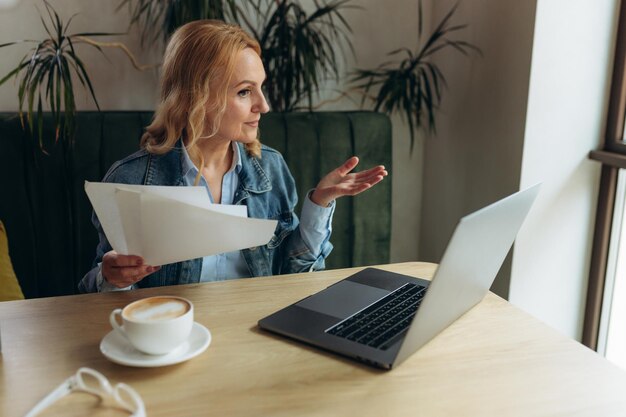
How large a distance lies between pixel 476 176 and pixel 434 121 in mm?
368

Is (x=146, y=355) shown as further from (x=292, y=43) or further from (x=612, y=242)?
(x=612, y=242)

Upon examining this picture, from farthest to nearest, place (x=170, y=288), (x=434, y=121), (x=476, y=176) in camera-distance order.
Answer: (x=434, y=121) → (x=476, y=176) → (x=170, y=288)

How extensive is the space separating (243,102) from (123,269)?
53 centimetres

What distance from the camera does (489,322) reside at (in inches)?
43.7

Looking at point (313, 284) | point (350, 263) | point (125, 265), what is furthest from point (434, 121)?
point (125, 265)

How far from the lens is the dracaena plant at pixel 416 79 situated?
233 centimetres

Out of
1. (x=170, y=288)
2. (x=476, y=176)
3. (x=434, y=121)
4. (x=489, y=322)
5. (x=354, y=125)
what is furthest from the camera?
(x=434, y=121)

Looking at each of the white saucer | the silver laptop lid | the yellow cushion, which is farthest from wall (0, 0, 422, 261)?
the white saucer

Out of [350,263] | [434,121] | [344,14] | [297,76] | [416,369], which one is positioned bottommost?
[350,263]

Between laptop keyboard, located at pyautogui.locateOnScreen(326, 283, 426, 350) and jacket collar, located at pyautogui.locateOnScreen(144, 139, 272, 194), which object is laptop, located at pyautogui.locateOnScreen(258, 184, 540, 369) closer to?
laptop keyboard, located at pyautogui.locateOnScreen(326, 283, 426, 350)

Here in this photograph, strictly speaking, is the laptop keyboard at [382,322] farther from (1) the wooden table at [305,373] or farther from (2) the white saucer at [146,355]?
(2) the white saucer at [146,355]

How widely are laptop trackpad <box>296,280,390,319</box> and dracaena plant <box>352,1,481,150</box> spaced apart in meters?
1.24

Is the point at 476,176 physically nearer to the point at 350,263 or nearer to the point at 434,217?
the point at 434,217

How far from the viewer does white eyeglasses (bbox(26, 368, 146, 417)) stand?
2.65ft
